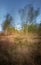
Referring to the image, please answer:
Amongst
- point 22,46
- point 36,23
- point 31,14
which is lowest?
point 22,46

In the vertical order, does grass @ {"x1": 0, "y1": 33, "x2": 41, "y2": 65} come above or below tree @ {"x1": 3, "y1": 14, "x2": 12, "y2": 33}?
below

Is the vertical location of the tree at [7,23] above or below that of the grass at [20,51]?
above

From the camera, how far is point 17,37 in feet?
8.43

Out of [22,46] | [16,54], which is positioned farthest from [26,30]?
[16,54]

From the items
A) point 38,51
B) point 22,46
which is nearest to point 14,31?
point 22,46

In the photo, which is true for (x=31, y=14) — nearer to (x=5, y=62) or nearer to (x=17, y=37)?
(x=17, y=37)

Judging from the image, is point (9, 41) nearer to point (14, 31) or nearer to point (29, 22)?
point (14, 31)

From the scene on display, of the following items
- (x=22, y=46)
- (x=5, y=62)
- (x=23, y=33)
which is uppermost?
(x=23, y=33)

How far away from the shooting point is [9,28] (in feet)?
8.36

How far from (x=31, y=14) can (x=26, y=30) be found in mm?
303

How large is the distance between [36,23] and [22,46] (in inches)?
17.8

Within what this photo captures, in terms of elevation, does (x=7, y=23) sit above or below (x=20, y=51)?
above

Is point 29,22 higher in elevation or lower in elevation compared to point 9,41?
higher

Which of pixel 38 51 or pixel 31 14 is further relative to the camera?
pixel 31 14
